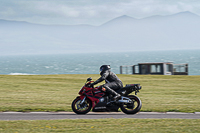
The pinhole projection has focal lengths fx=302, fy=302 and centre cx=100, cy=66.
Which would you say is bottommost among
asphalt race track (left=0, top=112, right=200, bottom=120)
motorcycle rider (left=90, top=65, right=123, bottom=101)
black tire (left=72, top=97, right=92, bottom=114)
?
asphalt race track (left=0, top=112, right=200, bottom=120)

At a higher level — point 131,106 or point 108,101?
point 108,101

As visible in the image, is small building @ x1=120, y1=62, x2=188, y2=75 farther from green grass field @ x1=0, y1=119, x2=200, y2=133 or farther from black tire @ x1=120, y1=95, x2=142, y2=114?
green grass field @ x1=0, y1=119, x2=200, y2=133

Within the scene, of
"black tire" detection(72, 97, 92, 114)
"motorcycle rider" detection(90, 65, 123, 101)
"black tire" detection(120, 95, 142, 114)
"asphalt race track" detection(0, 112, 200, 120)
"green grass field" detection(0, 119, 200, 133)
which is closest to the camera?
"green grass field" detection(0, 119, 200, 133)

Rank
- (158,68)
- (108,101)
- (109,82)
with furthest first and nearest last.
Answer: (158,68)
(109,82)
(108,101)

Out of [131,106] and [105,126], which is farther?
[131,106]

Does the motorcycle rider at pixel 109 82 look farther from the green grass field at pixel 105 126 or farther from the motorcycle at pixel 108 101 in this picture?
the green grass field at pixel 105 126

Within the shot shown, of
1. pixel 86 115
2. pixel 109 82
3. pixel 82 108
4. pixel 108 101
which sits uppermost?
pixel 109 82

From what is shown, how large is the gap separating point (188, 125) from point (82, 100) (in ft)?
12.4

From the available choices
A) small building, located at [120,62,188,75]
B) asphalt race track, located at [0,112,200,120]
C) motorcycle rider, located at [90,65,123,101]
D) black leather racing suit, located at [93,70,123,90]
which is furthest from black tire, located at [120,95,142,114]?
small building, located at [120,62,188,75]

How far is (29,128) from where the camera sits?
25.6ft

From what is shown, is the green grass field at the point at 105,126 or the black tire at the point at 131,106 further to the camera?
the black tire at the point at 131,106

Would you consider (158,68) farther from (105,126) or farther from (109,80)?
(105,126)

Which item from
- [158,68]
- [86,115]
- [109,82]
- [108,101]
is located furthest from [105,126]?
[158,68]

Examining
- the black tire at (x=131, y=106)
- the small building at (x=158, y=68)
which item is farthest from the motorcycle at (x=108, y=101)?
the small building at (x=158, y=68)
